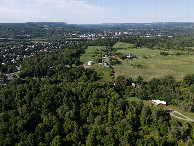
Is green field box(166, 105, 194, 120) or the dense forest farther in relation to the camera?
green field box(166, 105, 194, 120)

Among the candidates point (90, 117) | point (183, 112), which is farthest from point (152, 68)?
point (90, 117)

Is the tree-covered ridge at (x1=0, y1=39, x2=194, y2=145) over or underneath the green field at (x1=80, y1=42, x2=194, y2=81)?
underneath

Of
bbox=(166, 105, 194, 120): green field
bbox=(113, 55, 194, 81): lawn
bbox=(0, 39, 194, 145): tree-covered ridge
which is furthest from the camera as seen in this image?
bbox=(113, 55, 194, 81): lawn

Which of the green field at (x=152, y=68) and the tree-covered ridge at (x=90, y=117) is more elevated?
the green field at (x=152, y=68)

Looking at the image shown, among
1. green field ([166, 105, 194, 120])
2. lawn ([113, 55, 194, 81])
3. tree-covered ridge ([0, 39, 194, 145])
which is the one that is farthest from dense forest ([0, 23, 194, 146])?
lawn ([113, 55, 194, 81])

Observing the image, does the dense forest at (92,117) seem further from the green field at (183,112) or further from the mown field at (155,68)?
the mown field at (155,68)

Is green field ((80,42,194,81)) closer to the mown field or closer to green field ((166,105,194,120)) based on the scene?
the mown field

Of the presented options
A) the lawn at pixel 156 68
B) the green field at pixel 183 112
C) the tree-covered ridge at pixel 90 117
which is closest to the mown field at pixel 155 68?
the lawn at pixel 156 68

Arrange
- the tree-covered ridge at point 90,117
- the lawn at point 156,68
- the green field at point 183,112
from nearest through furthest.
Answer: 1. the tree-covered ridge at point 90,117
2. the green field at point 183,112
3. the lawn at point 156,68

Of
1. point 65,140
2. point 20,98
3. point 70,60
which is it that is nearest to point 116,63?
point 70,60
